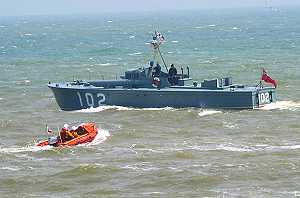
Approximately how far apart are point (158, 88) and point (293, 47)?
58053 mm

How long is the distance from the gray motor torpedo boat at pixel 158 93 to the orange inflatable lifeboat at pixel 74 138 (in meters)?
8.84

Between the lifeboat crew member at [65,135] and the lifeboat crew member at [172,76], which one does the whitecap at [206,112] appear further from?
the lifeboat crew member at [65,135]

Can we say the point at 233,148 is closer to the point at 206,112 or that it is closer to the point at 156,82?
the point at 206,112

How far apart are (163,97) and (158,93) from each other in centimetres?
39

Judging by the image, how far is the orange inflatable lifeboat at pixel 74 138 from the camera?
42.4 metres

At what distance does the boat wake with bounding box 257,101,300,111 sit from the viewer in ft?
172

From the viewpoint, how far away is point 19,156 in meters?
40.9

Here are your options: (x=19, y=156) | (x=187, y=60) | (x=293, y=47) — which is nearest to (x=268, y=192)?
(x=19, y=156)

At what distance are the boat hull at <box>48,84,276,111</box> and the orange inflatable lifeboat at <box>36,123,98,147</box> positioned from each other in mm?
8779

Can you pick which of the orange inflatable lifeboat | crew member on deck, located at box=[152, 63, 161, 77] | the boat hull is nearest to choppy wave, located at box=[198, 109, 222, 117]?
the boat hull

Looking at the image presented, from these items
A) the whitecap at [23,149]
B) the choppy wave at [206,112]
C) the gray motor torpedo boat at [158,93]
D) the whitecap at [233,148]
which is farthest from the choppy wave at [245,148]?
the gray motor torpedo boat at [158,93]

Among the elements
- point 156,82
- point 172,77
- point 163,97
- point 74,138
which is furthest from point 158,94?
point 74,138

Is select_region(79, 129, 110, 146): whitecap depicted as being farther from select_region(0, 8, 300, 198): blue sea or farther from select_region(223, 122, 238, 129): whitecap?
select_region(223, 122, 238, 129): whitecap

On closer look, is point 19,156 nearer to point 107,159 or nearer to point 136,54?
point 107,159
